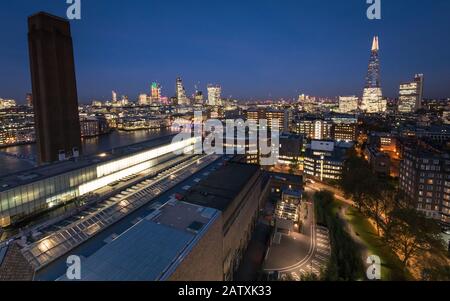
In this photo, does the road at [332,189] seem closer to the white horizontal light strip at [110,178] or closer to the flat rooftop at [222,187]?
the flat rooftop at [222,187]

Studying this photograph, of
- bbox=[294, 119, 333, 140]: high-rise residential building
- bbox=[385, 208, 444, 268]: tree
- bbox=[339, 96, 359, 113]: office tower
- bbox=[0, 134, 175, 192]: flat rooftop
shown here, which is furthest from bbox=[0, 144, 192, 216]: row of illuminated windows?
bbox=[339, 96, 359, 113]: office tower

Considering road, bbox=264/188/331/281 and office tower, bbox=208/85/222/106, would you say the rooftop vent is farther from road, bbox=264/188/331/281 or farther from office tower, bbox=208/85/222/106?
office tower, bbox=208/85/222/106

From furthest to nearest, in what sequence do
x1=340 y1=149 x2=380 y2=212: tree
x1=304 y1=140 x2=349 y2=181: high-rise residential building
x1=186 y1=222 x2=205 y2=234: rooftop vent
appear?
x1=304 y1=140 x2=349 y2=181: high-rise residential building, x1=340 y1=149 x2=380 y2=212: tree, x1=186 y1=222 x2=205 y2=234: rooftop vent

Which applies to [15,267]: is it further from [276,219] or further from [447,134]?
[447,134]

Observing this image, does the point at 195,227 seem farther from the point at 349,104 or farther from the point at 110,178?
the point at 349,104

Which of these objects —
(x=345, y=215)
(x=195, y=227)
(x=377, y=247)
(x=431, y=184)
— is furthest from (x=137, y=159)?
(x=431, y=184)

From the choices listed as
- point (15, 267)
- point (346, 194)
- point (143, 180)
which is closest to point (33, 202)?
point (143, 180)
